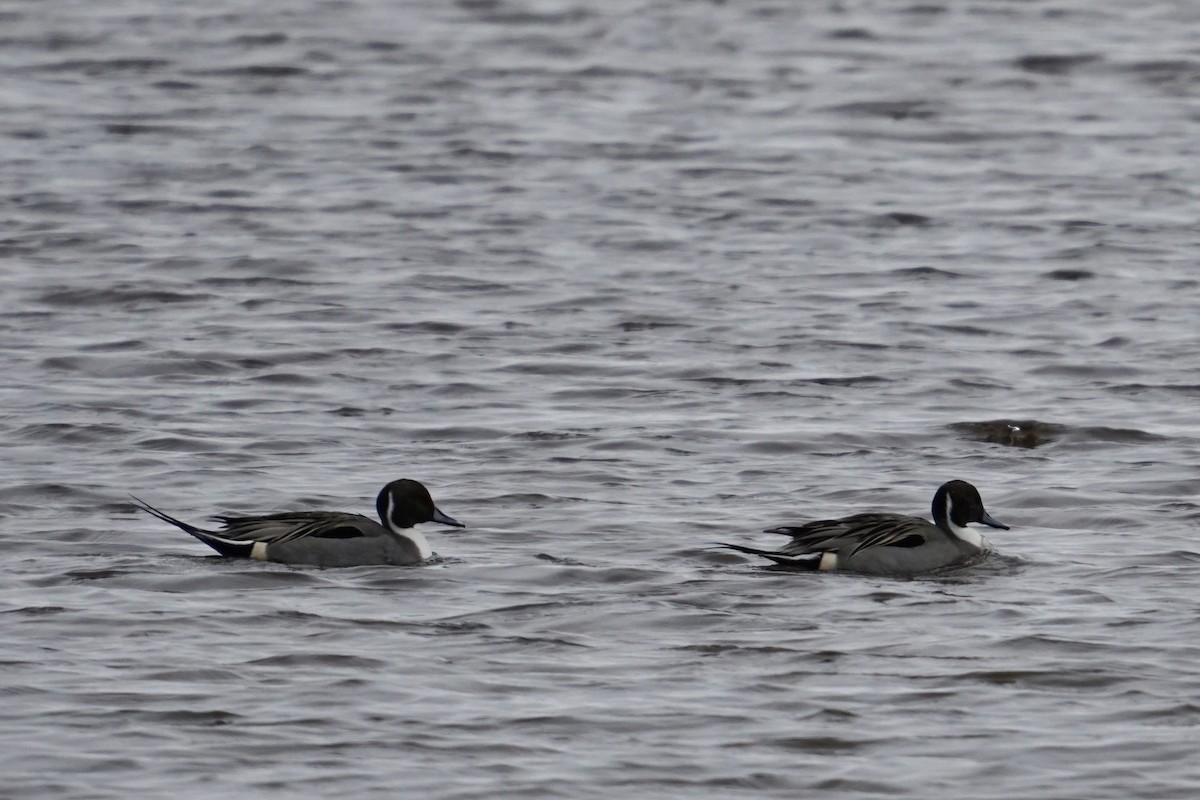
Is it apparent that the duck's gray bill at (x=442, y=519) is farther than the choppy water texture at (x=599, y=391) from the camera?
Yes

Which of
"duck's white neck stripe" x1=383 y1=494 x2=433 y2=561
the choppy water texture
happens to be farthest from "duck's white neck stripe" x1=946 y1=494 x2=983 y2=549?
"duck's white neck stripe" x1=383 y1=494 x2=433 y2=561

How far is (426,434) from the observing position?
1447 centimetres

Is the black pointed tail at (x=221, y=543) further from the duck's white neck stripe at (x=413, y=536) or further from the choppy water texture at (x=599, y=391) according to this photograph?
the duck's white neck stripe at (x=413, y=536)

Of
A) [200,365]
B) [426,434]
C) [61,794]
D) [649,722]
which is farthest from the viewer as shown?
[200,365]

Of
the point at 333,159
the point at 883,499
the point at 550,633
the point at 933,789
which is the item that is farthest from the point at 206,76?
the point at 933,789

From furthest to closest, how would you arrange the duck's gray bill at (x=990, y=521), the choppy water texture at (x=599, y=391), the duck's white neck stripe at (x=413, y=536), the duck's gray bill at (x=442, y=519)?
the duck's gray bill at (x=990, y=521), the duck's gray bill at (x=442, y=519), the duck's white neck stripe at (x=413, y=536), the choppy water texture at (x=599, y=391)

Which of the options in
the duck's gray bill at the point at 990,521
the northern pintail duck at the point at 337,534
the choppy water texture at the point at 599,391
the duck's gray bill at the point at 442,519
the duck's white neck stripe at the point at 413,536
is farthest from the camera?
the duck's gray bill at the point at 990,521

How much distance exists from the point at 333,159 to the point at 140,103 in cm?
383

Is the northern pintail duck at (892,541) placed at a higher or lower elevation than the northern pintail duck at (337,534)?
lower

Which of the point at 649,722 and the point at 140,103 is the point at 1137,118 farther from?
the point at 649,722

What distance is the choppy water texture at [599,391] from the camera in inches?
350

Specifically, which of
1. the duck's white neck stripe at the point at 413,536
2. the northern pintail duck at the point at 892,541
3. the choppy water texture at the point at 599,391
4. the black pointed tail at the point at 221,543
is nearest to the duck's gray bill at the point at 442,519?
the duck's white neck stripe at the point at 413,536

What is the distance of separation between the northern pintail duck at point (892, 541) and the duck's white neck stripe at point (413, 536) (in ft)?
4.62

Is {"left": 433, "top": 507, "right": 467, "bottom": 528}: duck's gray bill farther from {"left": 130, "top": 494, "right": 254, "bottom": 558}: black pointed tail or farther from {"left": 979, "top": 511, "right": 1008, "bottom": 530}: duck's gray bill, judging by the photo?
{"left": 979, "top": 511, "right": 1008, "bottom": 530}: duck's gray bill
